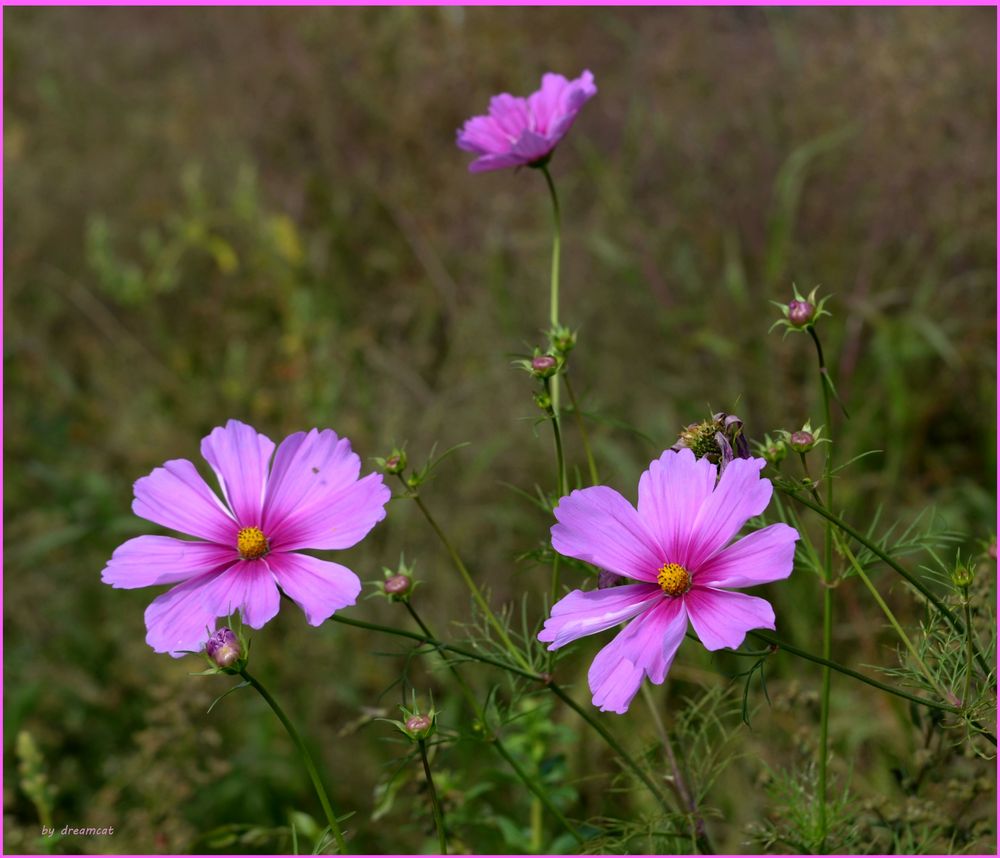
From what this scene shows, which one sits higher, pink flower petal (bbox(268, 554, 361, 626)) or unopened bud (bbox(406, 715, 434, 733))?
pink flower petal (bbox(268, 554, 361, 626))

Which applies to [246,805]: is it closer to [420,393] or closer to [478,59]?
[420,393]

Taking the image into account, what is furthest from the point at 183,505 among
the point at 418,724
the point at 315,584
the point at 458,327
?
the point at 458,327

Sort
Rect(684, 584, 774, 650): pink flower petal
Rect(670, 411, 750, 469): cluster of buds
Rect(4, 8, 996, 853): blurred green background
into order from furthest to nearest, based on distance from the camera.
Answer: Rect(4, 8, 996, 853): blurred green background → Rect(670, 411, 750, 469): cluster of buds → Rect(684, 584, 774, 650): pink flower petal

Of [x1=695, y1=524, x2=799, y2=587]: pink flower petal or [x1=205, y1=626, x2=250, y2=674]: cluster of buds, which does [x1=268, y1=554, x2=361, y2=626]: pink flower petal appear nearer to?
[x1=205, y1=626, x2=250, y2=674]: cluster of buds

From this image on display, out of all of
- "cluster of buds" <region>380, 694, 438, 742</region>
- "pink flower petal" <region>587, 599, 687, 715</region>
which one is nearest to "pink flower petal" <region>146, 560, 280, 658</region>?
"cluster of buds" <region>380, 694, 438, 742</region>

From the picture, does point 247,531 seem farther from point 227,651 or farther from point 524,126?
point 524,126

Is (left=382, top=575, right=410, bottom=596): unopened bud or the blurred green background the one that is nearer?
(left=382, top=575, right=410, bottom=596): unopened bud
